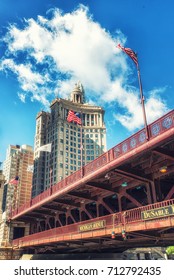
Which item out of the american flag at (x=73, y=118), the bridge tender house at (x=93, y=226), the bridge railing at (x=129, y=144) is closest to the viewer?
the bridge railing at (x=129, y=144)

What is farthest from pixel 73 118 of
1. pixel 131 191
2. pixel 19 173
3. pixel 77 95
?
→ pixel 19 173

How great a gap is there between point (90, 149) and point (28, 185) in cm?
4056

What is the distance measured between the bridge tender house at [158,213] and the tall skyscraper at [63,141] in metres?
97.2

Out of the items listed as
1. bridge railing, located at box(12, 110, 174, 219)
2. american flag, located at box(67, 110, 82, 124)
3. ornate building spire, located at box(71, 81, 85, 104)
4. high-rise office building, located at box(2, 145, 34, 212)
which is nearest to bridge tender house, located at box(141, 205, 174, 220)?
bridge railing, located at box(12, 110, 174, 219)

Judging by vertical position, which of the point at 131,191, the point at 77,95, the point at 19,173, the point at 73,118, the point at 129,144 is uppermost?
the point at 77,95

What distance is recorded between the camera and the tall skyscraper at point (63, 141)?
11906 cm

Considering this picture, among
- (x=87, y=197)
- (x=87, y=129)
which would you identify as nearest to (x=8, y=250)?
(x=87, y=197)

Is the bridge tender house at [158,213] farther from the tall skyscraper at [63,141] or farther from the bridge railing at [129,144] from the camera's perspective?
the tall skyscraper at [63,141]

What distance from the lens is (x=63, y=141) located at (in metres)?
124

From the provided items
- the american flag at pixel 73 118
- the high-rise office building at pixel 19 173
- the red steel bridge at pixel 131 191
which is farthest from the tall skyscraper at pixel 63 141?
the red steel bridge at pixel 131 191

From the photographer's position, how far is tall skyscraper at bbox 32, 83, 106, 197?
11906 centimetres

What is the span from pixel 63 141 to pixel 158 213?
363ft

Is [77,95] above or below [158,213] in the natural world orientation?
above

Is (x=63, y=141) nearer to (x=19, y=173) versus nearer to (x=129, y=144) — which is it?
(x=19, y=173)
